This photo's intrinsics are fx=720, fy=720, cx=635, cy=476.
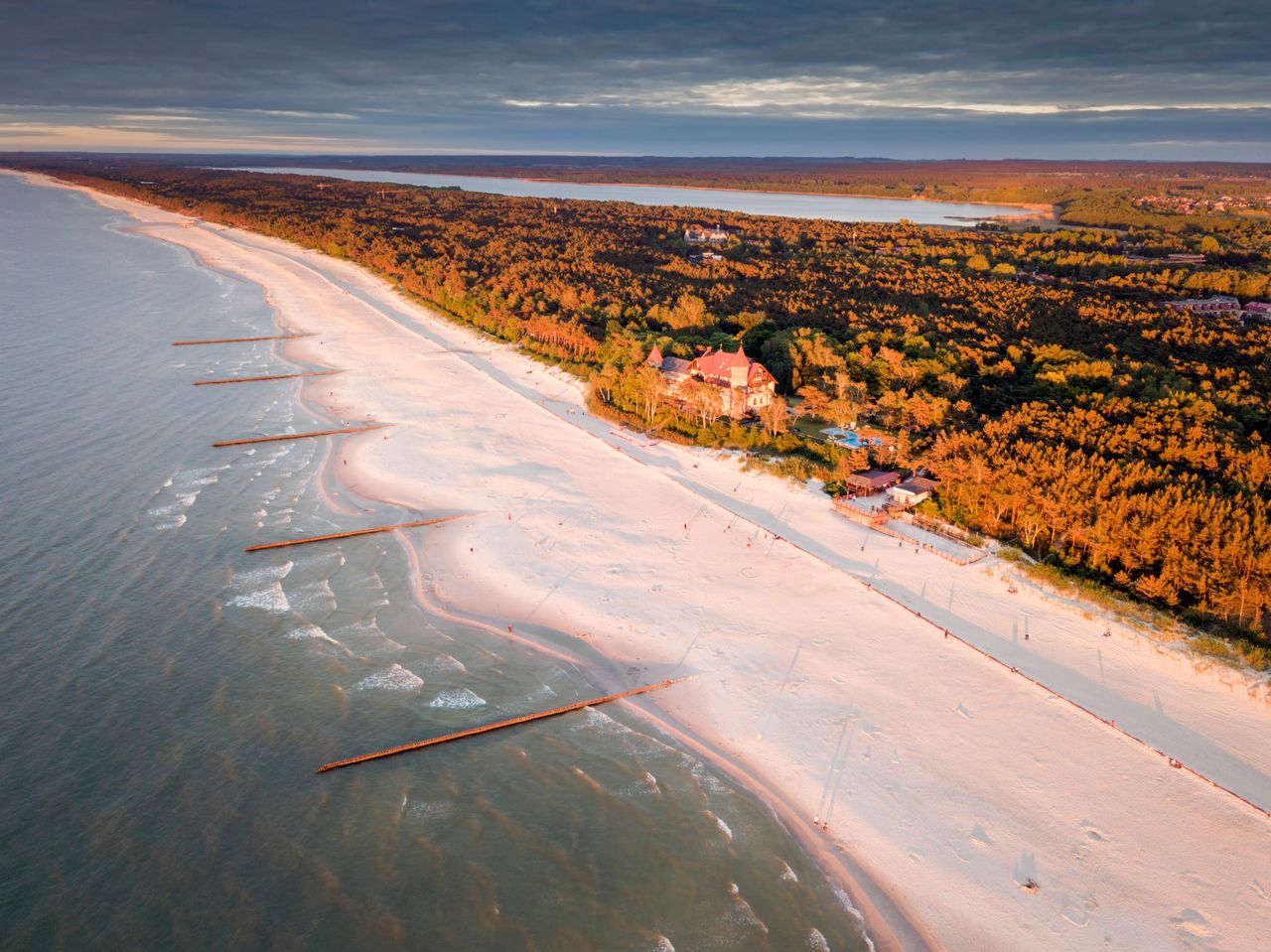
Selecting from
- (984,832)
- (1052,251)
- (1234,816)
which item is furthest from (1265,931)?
A: (1052,251)

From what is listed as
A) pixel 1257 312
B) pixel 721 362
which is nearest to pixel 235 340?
pixel 721 362

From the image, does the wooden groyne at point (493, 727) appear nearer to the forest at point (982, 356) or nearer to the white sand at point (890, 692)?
the white sand at point (890, 692)

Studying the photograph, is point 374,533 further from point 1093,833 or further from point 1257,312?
point 1257,312

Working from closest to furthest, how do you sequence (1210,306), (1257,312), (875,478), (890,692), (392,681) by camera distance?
1. (890,692)
2. (392,681)
3. (875,478)
4. (1257,312)
5. (1210,306)

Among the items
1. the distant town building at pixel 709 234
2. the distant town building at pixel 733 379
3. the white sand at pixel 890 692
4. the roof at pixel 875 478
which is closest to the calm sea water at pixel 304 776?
the white sand at pixel 890 692

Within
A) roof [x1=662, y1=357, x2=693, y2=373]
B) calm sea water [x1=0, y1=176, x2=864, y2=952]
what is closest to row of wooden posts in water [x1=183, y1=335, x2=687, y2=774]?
calm sea water [x1=0, y1=176, x2=864, y2=952]

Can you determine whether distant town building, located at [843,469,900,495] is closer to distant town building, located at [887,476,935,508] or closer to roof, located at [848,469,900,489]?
roof, located at [848,469,900,489]
